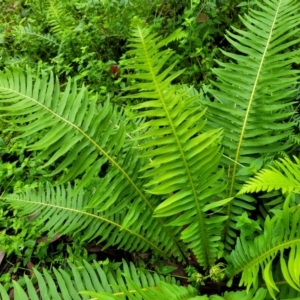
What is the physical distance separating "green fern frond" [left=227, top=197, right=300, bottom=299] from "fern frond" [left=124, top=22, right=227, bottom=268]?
0.13 metres

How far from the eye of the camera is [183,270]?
2.02m

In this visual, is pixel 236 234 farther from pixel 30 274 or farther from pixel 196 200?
pixel 30 274

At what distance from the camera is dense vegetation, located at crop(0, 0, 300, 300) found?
5.30 ft

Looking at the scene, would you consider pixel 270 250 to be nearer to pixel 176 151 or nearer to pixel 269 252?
pixel 269 252

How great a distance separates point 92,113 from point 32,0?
225cm

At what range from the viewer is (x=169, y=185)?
1.71 metres

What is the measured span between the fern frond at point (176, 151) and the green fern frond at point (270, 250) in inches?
5.2

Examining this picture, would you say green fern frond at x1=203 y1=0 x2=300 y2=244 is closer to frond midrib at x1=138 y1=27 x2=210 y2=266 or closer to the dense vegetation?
the dense vegetation

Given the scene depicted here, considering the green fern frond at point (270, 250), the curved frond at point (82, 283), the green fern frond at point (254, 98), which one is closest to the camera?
the green fern frond at point (270, 250)

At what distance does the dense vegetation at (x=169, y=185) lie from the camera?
1.61 m

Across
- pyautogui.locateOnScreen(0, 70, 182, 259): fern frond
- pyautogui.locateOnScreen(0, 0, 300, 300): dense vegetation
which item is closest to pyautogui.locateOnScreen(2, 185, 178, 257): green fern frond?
pyautogui.locateOnScreen(0, 0, 300, 300): dense vegetation

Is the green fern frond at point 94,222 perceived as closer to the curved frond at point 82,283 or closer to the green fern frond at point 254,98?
the curved frond at point 82,283

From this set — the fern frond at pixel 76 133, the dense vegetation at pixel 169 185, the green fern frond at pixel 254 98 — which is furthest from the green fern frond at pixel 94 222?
the green fern frond at pixel 254 98

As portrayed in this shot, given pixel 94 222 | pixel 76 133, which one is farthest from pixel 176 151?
pixel 94 222
